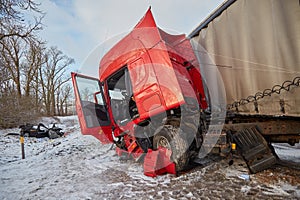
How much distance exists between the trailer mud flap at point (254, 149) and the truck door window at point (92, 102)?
3.34 metres

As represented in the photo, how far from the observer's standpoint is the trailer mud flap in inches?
101

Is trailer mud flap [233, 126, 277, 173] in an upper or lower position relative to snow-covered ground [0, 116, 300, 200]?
upper

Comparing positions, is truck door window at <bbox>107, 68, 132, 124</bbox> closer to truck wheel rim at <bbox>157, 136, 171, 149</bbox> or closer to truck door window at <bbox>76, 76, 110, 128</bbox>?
truck door window at <bbox>76, 76, 110, 128</bbox>

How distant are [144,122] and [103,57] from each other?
1959mm

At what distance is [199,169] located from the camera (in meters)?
3.21

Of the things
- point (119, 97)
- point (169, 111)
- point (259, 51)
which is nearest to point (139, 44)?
point (169, 111)

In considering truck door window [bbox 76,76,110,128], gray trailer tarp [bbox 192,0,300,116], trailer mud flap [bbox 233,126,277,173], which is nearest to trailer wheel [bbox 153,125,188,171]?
trailer mud flap [bbox 233,126,277,173]

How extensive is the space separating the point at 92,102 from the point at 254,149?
159 inches

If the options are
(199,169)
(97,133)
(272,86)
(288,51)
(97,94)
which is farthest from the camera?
(97,94)

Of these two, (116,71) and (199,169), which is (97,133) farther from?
(199,169)

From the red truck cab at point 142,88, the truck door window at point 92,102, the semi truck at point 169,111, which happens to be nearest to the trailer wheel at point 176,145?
the semi truck at point 169,111

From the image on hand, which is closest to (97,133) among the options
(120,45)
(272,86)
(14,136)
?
(120,45)

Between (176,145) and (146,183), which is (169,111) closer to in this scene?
(176,145)

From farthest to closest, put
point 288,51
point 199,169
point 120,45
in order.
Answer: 1. point 120,45
2. point 199,169
3. point 288,51
